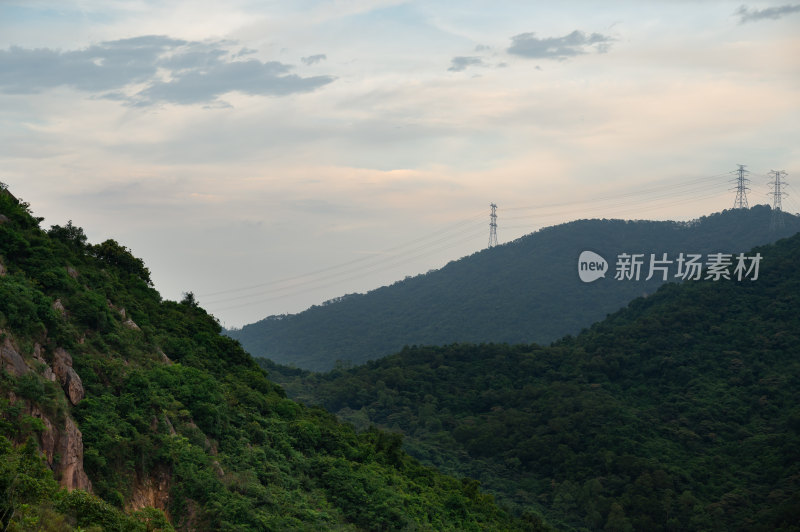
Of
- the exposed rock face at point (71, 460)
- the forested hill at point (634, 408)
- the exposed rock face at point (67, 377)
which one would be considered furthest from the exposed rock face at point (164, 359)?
the forested hill at point (634, 408)

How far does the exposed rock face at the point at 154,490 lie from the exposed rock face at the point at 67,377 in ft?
8.57

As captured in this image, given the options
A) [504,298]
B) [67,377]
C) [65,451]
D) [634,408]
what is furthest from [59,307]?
[504,298]

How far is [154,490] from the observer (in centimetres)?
2069

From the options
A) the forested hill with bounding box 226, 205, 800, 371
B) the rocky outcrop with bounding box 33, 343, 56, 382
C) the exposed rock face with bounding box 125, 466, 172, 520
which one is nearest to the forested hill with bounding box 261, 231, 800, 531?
the exposed rock face with bounding box 125, 466, 172, 520

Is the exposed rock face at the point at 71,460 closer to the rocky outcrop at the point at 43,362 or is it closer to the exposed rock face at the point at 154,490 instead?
the rocky outcrop at the point at 43,362

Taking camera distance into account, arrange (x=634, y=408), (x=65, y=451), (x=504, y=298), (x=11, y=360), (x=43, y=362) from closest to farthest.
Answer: (x=65, y=451) → (x=11, y=360) → (x=43, y=362) → (x=634, y=408) → (x=504, y=298)

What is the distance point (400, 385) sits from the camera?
7988 cm

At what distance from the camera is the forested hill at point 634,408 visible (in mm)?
54625

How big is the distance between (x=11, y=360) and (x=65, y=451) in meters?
2.64

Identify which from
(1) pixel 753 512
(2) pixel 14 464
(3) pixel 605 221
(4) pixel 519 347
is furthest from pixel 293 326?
(2) pixel 14 464

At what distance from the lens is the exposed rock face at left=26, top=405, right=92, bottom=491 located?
1745 cm

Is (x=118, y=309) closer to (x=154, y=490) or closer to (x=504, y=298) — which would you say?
(x=154, y=490)

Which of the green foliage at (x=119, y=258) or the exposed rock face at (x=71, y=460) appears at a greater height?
the green foliage at (x=119, y=258)

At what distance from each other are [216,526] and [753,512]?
4179cm
